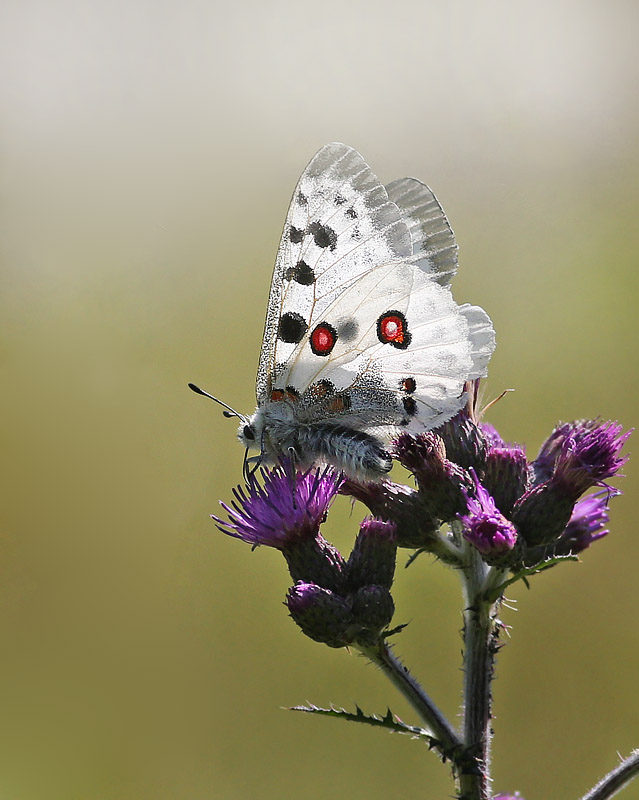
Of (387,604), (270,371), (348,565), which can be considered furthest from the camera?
(270,371)

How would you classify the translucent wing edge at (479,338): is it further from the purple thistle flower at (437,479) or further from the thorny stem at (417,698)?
the thorny stem at (417,698)

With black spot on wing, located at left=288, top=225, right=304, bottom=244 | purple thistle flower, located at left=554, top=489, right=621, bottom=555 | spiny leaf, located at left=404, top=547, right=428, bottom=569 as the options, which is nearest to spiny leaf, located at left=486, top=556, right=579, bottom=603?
spiny leaf, located at left=404, top=547, right=428, bottom=569

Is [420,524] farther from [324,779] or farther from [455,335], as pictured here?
[324,779]

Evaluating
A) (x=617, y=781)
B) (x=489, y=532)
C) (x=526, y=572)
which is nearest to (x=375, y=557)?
(x=489, y=532)

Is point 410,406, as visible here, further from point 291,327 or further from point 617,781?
point 617,781

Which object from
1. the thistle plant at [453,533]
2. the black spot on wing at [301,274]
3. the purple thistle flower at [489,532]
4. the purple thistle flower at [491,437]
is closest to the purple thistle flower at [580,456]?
the thistle plant at [453,533]

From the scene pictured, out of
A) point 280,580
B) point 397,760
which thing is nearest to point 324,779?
point 397,760
